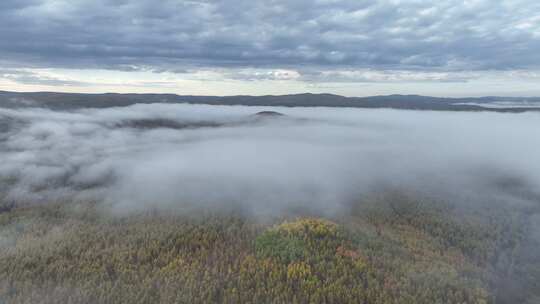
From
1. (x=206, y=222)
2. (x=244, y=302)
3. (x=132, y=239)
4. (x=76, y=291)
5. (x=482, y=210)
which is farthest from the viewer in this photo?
→ (x=482, y=210)

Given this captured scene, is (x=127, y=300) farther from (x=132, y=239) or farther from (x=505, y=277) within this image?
(x=505, y=277)

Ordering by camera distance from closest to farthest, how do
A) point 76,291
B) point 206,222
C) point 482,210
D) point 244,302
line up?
point 244,302 < point 76,291 < point 206,222 < point 482,210

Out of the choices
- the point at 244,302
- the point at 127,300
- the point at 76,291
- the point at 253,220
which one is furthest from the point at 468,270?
the point at 76,291

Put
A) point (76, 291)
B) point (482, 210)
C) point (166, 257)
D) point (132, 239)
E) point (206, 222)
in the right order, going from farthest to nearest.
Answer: point (482, 210)
point (206, 222)
point (132, 239)
point (166, 257)
point (76, 291)

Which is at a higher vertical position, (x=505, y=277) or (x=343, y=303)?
(x=343, y=303)

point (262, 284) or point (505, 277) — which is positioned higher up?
point (262, 284)

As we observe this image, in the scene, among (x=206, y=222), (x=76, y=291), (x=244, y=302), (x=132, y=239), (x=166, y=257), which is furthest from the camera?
(x=206, y=222)

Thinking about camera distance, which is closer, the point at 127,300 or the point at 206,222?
the point at 127,300

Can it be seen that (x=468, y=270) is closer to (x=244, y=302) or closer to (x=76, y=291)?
(x=244, y=302)

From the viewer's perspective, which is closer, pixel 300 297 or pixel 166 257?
pixel 300 297

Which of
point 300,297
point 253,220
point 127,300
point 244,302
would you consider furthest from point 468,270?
point 127,300
